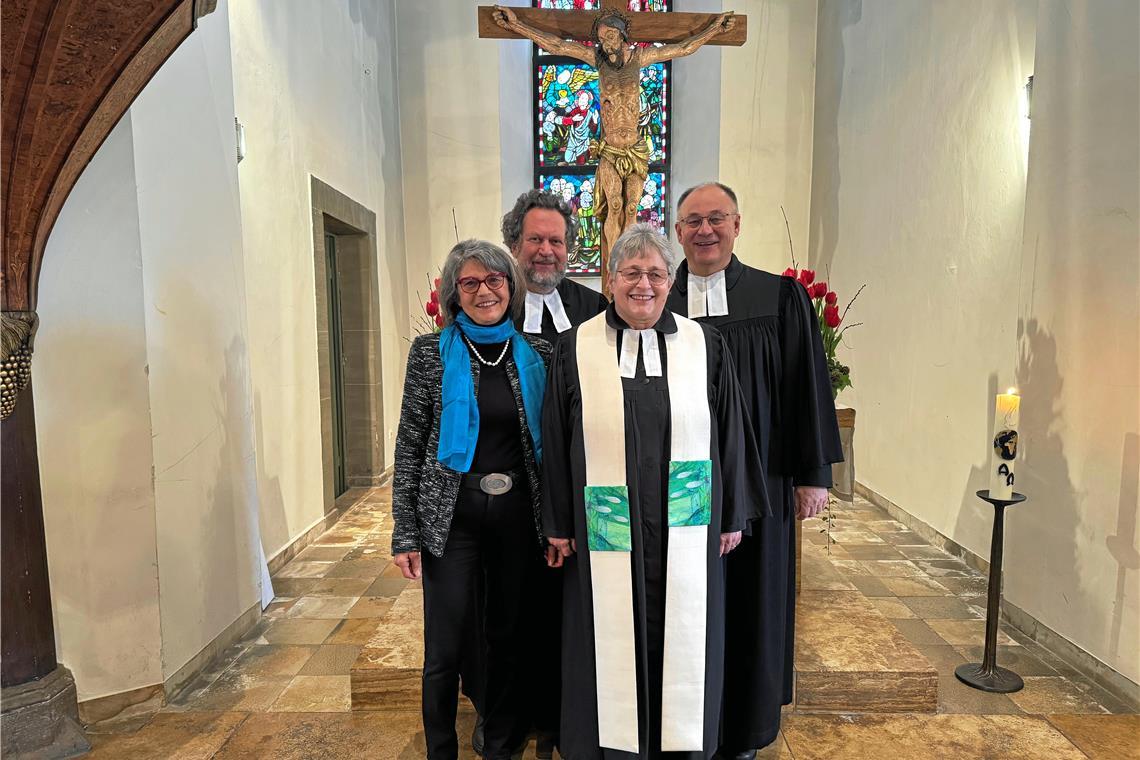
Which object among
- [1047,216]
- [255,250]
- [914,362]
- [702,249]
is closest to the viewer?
[702,249]

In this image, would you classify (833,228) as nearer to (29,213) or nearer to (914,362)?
(914,362)

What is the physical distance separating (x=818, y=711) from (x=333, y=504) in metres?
3.78

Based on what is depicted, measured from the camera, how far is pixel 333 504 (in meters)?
5.09

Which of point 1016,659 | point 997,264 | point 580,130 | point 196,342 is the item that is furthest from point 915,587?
point 580,130

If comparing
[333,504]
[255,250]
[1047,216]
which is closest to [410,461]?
[255,250]

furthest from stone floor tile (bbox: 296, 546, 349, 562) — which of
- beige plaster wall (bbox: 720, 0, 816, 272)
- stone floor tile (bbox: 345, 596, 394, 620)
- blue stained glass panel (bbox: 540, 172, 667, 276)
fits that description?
beige plaster wall (bbox: 720, 0, 816, 272)

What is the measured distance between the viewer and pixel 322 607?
3557 millimetres

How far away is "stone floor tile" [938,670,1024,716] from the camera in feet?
8.28

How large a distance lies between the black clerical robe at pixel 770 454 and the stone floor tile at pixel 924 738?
0.90ft

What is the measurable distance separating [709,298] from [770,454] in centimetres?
55

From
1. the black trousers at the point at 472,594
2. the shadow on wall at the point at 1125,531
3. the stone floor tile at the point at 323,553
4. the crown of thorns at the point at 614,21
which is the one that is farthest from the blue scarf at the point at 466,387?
the crown of thorns at the point at 614,21

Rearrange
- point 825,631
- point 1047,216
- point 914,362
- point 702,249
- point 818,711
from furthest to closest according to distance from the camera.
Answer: point 914,362 < point 1047,216 < point 825,631 < point 818,711 < point 702,249

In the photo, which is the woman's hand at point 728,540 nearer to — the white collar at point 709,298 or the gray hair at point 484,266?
the white collar at point 709,298

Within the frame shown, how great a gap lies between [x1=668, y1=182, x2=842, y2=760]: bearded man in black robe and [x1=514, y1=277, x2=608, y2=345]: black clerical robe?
0.31 m
